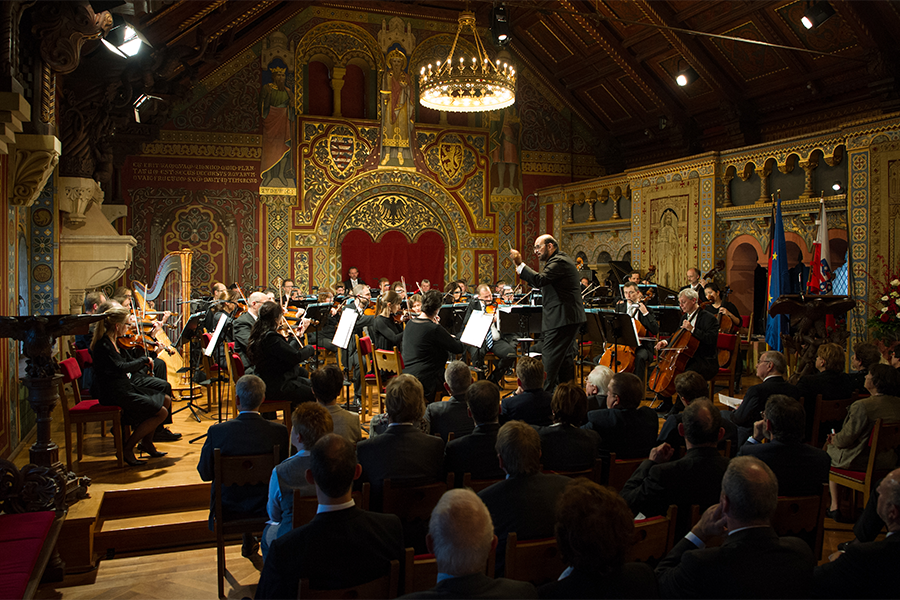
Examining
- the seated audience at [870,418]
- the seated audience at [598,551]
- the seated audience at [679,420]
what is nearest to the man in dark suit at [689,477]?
the seated audience at [679,420]

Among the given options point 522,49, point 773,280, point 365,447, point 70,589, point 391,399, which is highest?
point 522,49

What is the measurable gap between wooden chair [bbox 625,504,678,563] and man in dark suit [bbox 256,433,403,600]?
0.78 metres

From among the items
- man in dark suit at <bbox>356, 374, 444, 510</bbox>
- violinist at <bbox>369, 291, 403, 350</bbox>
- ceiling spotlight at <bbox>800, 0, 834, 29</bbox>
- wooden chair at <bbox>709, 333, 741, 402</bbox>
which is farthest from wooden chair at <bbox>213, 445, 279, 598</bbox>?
ceiling spotlight at <bbox>800, 0, 834, 29</bbox>

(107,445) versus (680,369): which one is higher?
(680,369)

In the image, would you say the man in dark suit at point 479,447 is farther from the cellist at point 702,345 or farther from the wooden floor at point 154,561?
the cellist at point 702,345

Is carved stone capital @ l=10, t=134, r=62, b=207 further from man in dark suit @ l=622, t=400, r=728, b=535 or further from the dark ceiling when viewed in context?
man in dark suit @ l=622, t=400, r=728, b=535

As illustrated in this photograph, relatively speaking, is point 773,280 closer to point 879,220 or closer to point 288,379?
point 879,220

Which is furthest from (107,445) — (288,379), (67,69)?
(67,69)

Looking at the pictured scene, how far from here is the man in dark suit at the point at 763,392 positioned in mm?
3992

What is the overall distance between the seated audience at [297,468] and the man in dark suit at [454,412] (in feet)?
3.13

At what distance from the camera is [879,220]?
8414mm

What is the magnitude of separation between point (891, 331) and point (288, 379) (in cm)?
588

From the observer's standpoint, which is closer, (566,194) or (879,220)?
(879,220)

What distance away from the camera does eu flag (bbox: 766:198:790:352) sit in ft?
25.0
